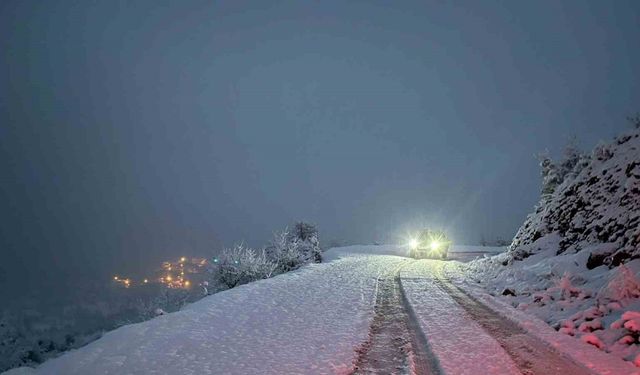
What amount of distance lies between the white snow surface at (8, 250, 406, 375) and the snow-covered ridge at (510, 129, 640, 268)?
7.65m

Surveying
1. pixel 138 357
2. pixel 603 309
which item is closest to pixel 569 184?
pixel 603 309

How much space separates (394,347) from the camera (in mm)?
7531

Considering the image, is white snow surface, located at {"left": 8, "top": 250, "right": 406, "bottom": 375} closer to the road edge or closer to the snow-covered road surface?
the snow-covered road surface

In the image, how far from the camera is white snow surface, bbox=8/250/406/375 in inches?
258

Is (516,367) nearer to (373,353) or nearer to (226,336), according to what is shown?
(373,353)

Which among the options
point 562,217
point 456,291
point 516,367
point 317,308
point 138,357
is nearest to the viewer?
point 516,367

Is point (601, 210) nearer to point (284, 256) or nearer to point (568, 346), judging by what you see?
point (568, 346)

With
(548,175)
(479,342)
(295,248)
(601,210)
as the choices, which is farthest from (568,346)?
(548,175)

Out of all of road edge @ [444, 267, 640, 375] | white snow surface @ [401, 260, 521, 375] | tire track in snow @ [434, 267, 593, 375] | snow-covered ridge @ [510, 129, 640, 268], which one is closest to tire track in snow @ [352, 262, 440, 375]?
white snow surface @ [401, 260, 521, 375]

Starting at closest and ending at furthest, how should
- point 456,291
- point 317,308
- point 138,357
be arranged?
point 138,357 < point 317,308 < point 456,291

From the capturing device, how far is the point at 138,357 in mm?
7090

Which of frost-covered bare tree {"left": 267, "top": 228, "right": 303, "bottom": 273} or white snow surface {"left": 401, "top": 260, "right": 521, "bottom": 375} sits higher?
frost-covered bare tree {"left": 267, "top": 228, "right": 303, "bottom": 273}

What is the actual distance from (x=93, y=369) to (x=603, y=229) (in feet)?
49.3

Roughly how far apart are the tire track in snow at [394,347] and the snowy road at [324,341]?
0.02 metres
